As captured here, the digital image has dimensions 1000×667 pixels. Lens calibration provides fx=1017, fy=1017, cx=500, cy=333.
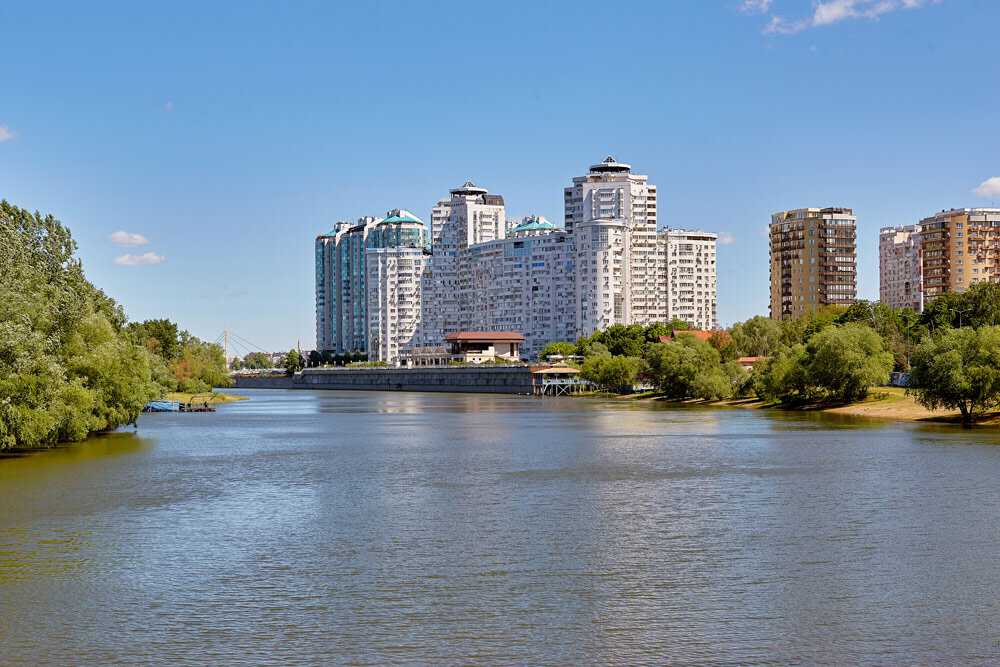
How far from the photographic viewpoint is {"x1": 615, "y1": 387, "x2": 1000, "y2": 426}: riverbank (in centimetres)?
8781

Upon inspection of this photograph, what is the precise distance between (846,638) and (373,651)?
10.9 meters

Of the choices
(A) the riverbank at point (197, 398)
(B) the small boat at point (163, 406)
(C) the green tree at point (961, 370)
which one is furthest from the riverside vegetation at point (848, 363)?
(B) the small boat at point (163, 406)

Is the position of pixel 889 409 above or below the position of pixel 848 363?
below

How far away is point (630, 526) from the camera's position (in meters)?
38.1

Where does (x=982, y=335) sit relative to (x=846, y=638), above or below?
above

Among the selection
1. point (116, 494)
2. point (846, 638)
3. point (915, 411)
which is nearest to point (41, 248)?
point (116, 494)

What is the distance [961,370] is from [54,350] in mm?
65288

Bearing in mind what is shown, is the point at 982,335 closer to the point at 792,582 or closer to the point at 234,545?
the point at 792,582

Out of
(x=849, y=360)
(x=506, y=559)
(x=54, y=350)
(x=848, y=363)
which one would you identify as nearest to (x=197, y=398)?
(x=54, y=350)

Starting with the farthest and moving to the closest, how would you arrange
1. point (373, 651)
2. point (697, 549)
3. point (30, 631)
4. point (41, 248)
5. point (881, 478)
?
point (41, 248) < point (881, 478) < point (697, 549) < point (30, 631) < point (373, 651)

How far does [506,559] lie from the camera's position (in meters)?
32.1

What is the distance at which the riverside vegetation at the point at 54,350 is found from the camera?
55.1 metres

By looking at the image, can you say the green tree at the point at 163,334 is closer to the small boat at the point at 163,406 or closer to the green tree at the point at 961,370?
the small boat at the point at 163,406

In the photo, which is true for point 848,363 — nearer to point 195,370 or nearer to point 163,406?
point 163,406
